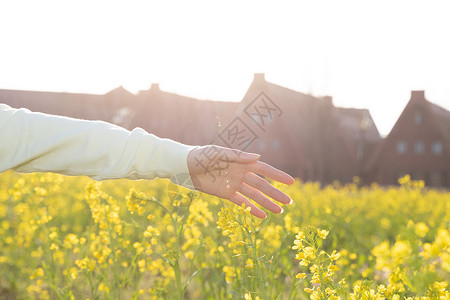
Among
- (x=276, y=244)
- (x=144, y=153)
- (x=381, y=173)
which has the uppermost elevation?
(x=144, y=153)

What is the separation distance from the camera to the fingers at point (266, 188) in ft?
5.87

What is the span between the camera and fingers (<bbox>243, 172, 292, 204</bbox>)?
1.79 m

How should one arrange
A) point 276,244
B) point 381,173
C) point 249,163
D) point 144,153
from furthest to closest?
point 381,173, point 276,244, point 144,153, point 249,163

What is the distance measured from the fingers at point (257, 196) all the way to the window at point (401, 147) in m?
28.9

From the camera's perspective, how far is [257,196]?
1883mm

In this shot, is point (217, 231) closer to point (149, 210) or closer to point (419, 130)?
point (149, 210)

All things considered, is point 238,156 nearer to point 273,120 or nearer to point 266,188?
point 266,188

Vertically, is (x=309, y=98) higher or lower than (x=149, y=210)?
higher

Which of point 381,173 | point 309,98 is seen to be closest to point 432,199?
point 309,98

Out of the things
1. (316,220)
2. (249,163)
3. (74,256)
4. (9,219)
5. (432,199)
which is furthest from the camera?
(432,199)

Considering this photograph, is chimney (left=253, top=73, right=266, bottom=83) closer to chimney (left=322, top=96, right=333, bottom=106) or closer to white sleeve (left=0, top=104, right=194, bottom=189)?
chimney (left=322, top=96, right=333, bottom=106)

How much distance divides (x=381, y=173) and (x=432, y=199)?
2017 centimetres

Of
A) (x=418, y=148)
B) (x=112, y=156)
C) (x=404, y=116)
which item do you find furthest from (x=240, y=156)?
(x=418, y=148)

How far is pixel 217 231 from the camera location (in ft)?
9.57
